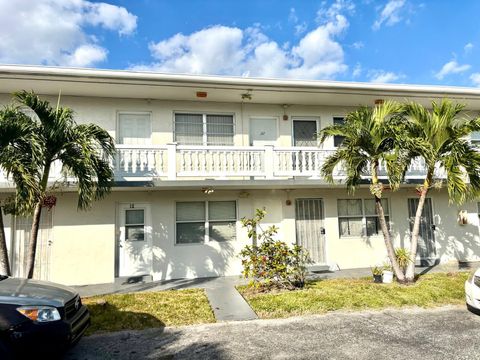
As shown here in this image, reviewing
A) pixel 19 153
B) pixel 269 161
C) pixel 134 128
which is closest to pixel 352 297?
pixel 269 161

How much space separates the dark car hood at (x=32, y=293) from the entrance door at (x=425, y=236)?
37.1ft

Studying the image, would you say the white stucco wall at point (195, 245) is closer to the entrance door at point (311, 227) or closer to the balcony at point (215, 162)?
the entrance door at point (311, 227)

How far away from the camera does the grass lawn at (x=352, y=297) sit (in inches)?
276

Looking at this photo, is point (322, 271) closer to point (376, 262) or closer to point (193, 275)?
point (376, 262)

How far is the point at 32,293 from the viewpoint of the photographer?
14.6 feet

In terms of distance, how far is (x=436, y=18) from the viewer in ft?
38.0

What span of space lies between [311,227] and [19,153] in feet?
28.1

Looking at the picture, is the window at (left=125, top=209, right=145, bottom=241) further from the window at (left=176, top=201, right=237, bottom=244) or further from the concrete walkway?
the concrete walkway

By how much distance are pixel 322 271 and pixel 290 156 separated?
3.98 metres

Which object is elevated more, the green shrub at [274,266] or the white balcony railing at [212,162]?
the white balcony railing at [212,162]

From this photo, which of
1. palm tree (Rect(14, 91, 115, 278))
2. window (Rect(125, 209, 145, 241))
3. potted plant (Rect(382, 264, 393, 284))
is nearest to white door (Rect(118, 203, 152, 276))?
window (Rect(125, 209, 145, 241))

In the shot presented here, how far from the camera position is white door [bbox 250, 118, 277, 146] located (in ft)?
37.6

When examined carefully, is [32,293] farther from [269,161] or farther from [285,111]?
[285,111]

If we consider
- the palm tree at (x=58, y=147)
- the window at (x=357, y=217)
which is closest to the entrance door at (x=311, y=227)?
the window at (x=357, y=217)
